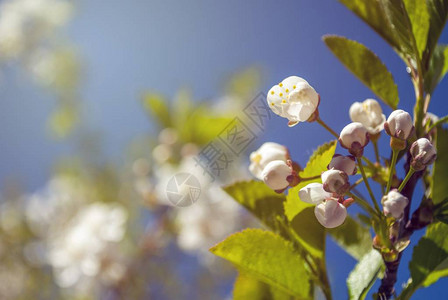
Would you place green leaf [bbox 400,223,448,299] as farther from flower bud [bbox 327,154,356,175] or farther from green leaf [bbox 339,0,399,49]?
green leaf [bbox 339,0,399,49]

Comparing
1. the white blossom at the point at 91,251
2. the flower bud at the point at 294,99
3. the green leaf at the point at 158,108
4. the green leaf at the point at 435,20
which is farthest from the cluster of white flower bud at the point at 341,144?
the white blossom at the point at 91,251

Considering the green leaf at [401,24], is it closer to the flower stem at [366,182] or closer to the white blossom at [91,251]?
the flower stem at [366,182]

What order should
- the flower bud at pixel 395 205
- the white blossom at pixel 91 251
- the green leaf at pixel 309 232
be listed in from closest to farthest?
the flower bud at pixel 395 205 → the green leaf at pixel 309 232 → the white blossom at pixel 91 251

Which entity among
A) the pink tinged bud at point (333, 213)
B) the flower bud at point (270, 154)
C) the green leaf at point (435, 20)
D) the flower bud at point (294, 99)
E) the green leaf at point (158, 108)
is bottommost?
the pink tinged bud at point (333, 213)

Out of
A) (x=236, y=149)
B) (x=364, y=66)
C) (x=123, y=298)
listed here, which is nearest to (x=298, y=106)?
(x=364, y=66)

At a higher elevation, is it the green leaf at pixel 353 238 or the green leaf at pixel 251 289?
the green leaf at pixel 251 289

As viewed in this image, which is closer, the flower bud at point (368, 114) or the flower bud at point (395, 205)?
the flower bud at point (395, 205)

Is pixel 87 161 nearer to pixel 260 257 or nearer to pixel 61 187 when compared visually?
pixel 61 187

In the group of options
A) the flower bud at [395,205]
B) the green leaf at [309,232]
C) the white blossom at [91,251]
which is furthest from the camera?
the white blossom at [91,251]
